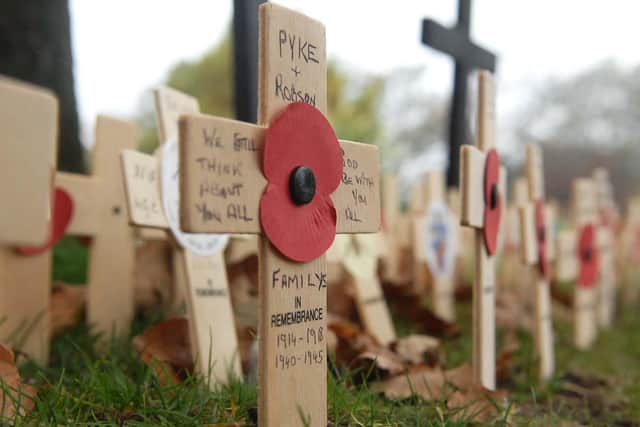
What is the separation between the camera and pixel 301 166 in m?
1.18

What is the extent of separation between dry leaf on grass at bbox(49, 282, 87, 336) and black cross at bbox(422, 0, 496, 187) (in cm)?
138

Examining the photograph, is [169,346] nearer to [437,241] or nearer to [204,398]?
[204,398]

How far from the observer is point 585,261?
312 centimetres

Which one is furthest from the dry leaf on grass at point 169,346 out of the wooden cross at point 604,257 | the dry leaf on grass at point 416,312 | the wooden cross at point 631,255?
the wooden cross at point 631,255

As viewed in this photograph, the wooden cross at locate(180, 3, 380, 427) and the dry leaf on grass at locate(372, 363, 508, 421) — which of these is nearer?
the wooden cross at locate(180, 3, 380, 427)

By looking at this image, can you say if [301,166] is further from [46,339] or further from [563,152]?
[563,152]

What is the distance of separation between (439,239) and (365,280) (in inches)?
19.2

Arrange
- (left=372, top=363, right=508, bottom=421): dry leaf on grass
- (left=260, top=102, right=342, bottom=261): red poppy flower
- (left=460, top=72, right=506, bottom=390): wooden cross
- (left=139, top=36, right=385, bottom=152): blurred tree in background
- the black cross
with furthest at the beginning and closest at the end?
1. (left=139, top=36, right=385, bottom=152): blurred tree in background
2. the black cross
3. (left=460, top=72, right=506, bottom=390): wooden cross
4. (left=372, top=363, right=508, bottom=421): dry leaf on grass
5. (left=260, top=102, right=342, bottom=261): red poppy flower

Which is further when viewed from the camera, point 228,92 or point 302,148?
point 228,92

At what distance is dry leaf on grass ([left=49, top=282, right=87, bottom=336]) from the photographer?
207 cm

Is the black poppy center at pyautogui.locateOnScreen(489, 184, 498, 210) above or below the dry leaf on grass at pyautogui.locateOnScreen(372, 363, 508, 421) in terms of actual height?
above

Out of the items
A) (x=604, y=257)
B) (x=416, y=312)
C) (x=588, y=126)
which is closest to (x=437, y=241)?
(x=416, y=312)

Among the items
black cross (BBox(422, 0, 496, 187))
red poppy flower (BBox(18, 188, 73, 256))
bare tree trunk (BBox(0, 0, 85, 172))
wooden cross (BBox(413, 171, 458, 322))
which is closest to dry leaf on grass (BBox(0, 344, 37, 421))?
red poppy flower (BBox(18, 188, 73, 256))

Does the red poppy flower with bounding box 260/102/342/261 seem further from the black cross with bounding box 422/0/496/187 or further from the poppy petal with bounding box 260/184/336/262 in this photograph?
the black cross with bounding box 422/0/496/187
